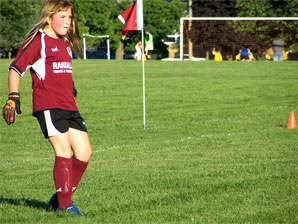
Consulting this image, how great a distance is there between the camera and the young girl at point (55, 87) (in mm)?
5516

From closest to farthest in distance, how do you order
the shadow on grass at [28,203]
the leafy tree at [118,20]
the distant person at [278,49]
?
the shadow on grass at [28,203] < the distant person at [278,49] < the leafy tree at [118,20]

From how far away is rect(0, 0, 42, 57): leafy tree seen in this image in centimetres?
4653

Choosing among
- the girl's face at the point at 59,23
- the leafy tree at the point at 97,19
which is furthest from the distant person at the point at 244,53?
the girl's face at the point at 59,23

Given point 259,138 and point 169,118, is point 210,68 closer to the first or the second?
point 169,118

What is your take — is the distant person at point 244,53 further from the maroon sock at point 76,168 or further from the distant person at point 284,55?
the maroon sock at point 76,168

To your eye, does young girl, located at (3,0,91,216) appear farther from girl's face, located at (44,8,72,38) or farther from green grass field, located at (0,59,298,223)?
green grass field, located at (0,59,298,223)

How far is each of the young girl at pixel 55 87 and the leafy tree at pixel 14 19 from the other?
42.0m

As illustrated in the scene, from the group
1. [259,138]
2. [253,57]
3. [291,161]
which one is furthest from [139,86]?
[253,57]

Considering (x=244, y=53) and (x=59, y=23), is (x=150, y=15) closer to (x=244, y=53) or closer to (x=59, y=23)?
(x=244, y=53)

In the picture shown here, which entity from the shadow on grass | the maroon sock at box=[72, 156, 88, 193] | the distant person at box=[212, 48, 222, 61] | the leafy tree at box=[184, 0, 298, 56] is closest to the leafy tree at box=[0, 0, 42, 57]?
the leafy tree at box=[184, 0, 298, 56]

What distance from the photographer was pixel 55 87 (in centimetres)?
558

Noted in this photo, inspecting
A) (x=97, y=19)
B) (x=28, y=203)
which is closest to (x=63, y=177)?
(x=28, y=203)

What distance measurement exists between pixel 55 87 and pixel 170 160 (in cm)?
394

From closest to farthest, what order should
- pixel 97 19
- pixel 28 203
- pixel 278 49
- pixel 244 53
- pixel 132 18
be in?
pixel 28 203 → pixel 132 18 → pixel 278 49 → pixel 244 53 → pixel 97 19
